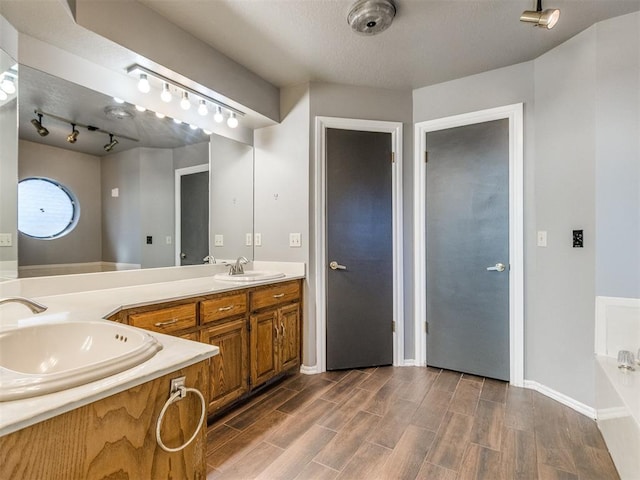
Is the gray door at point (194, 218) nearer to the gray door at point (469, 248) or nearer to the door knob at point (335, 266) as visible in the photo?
the door knob at point (335, 266)

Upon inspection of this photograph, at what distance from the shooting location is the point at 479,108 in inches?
100.0

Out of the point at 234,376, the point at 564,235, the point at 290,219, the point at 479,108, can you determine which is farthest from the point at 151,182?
the point at 564,235

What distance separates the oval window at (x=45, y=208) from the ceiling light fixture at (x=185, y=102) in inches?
37.1

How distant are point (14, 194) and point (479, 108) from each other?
3.05m

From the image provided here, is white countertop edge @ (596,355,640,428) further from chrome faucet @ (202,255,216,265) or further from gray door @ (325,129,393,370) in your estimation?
chrome faucet @ (202,255,216,265)

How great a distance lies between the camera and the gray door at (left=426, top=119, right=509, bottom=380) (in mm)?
2451

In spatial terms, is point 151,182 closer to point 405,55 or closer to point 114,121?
point 114,121

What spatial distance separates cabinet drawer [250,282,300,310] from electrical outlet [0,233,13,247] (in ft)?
4.17

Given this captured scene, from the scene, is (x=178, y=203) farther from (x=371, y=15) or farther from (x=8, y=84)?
(x=371, y=15)

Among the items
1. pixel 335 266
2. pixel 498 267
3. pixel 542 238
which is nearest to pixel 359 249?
pixel 335 266

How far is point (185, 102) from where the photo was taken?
2248 millimetres

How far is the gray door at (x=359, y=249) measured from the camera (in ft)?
8.73

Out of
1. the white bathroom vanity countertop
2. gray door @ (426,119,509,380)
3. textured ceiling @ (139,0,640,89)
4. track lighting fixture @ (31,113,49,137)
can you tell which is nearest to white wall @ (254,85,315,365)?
the white bathroom vanity countertop

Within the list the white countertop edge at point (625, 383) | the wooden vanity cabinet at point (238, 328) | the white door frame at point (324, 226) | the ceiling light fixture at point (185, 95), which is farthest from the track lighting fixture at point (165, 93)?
the white countertop edge at point (625, 383)
